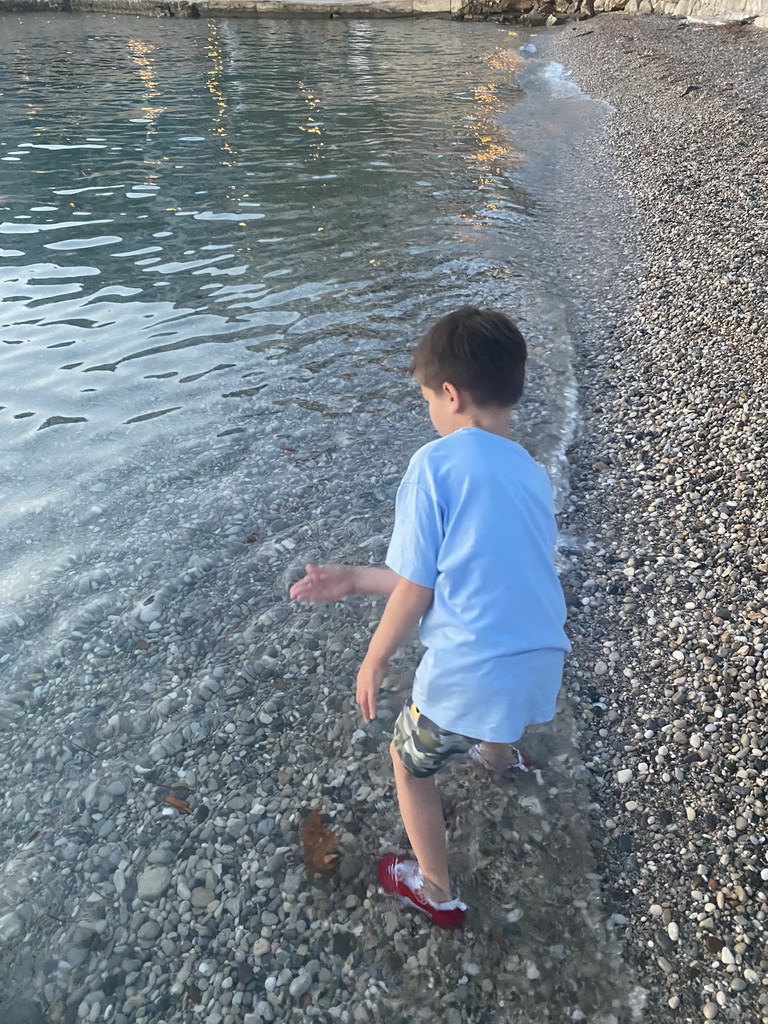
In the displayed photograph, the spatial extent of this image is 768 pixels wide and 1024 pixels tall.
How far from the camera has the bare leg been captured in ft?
8.35

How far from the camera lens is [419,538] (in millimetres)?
2197

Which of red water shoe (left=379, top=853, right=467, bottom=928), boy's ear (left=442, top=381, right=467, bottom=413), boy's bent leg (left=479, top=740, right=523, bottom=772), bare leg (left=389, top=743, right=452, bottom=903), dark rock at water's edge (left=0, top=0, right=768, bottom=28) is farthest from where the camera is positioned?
dark rock at water's edge (left=0, top=0, right=768, bottom=28)

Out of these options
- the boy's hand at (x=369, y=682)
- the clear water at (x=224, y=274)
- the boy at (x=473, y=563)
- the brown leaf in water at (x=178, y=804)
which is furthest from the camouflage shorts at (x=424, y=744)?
the clear water at (x=224, y=274)

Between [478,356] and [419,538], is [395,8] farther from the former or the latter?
[419,538]

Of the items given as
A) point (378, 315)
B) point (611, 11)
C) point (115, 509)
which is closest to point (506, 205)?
point (378, 315)

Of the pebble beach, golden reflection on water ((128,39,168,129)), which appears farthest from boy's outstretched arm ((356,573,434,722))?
golden reflection on water ((128,39,168,129))

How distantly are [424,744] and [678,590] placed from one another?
2.27 meters

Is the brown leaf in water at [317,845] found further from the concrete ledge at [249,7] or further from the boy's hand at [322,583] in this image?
the concrete ledge at [249,7]

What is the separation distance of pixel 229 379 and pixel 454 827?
539 cm

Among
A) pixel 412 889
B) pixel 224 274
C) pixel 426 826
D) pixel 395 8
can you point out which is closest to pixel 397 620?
pixel 426 826

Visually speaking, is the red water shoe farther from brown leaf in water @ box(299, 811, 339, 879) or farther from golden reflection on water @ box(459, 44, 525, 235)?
golden reflection on water @ box(459, 44, 525, 235)

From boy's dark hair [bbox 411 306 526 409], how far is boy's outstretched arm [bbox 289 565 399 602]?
28.5 inches

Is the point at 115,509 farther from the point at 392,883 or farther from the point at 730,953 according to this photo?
the point at 730,953

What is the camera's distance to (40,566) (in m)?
4.77
